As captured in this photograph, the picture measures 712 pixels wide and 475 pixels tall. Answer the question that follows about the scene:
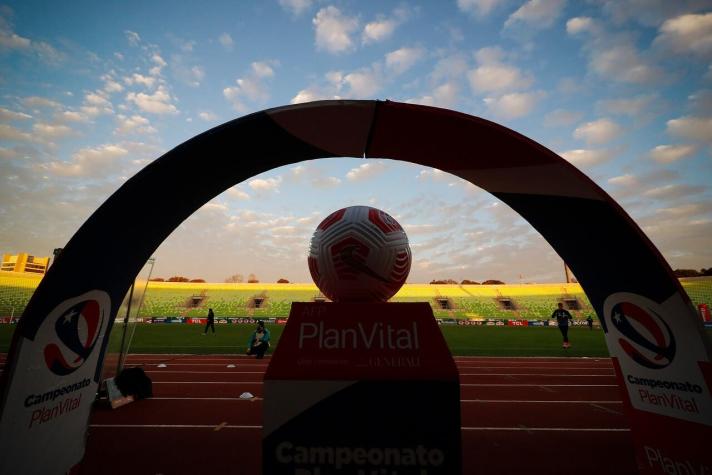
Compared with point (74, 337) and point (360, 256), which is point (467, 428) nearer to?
point (360, 256)

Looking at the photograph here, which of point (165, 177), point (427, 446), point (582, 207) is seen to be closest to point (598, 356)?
point (582, 207)

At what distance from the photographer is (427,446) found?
2.26 metres

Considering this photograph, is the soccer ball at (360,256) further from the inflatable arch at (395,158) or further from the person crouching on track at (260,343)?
the person crouching on track at (260,343)

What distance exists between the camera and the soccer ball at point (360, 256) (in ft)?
9.40

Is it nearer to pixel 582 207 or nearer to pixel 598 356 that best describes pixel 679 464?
pixel 582 207

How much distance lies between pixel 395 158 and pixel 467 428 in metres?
4.39

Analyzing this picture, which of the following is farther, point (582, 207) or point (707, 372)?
point (582, 207)

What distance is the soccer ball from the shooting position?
2.87m

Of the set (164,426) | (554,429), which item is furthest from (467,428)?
(164,426)

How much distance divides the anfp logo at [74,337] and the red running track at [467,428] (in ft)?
4.13

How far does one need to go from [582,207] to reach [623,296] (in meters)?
0.98

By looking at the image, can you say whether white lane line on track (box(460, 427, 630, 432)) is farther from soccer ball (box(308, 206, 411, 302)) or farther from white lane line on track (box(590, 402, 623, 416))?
soccer ball (box(308, 206, 411, 302))

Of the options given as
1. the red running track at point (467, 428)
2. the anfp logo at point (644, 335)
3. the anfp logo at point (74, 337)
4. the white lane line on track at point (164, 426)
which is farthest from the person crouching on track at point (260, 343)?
the anfp logo at point (644, 335)

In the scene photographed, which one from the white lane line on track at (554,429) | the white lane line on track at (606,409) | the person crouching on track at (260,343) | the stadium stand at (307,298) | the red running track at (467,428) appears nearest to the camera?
the red running track at (467,428)
